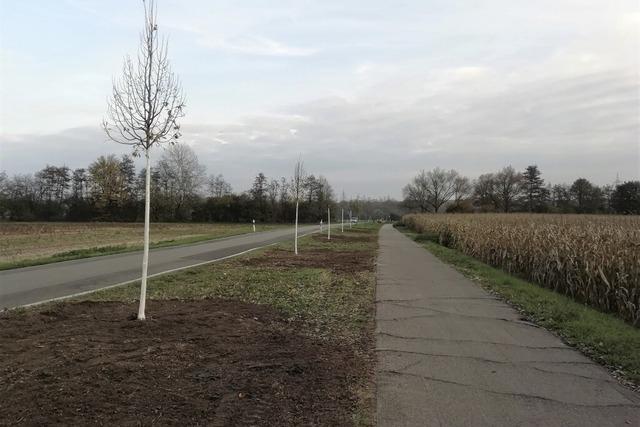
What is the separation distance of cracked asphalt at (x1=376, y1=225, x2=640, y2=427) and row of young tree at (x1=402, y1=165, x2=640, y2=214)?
37.9m

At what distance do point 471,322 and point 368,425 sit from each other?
438 centimetres

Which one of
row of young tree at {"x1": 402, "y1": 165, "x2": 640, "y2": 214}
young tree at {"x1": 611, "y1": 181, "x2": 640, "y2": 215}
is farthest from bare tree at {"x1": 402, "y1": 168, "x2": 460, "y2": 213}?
young tree at {"x1": 611, "y1": 181, "x2": 640, "y2": 215}

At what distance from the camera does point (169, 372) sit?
4.61m

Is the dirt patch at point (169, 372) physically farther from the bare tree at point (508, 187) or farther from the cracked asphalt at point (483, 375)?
the bare tree at point (508, 187)

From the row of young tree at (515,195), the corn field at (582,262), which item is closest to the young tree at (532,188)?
the row of young tree at (515,195)

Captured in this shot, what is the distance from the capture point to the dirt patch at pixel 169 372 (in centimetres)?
375

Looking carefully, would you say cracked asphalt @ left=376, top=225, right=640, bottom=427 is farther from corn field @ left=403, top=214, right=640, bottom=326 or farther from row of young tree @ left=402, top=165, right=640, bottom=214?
row of young tree @ left=402, top=165, right=640, bottom=214

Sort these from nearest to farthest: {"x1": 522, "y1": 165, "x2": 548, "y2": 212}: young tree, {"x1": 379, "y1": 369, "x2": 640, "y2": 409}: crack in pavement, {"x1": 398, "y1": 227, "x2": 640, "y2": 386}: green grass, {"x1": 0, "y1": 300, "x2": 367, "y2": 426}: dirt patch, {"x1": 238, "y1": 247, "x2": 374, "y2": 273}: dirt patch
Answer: {"x1": 0, "y1": 300, "x2": 367, "y2": 426}: dirt patch
{"x1": 379, "y1": 369, "x2": 640, "y2": 409}: crack in pavement
{"x1": 398, "y1": 227, "x2": 640, "y2": 386}: green grass
{"x1": 238, "y1": 247, "x2": 374, "y2": 273}: dirt patch
{"x1": 522, "y1": 165, "x2": 548, "y2": 212}: young tree

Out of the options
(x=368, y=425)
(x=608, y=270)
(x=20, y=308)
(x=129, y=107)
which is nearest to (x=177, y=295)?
(x=20, y=308)

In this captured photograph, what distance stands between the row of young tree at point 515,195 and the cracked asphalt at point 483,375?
37866 mm

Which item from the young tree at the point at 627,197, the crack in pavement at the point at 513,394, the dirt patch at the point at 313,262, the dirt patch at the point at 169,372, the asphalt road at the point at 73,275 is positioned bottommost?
the asphalt road at the point at 73,275

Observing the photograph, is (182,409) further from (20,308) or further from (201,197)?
(201,197)

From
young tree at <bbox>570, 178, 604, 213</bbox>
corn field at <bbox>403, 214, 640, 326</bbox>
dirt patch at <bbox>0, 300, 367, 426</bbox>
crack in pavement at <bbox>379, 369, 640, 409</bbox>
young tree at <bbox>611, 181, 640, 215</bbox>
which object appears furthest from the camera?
Answer: young tree at <bbox>570, 178, 604, 213</bbox>

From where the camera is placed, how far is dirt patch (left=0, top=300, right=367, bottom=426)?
375 cm
